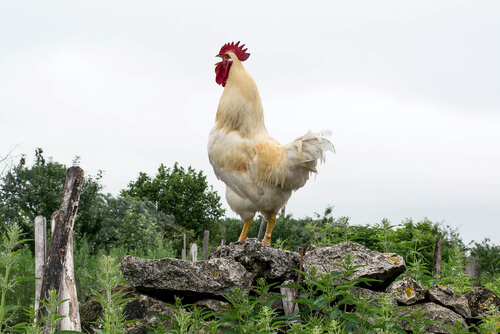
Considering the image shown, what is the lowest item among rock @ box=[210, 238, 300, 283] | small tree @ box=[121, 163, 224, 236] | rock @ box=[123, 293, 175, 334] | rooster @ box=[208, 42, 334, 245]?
rock @ box=[123, 293, 175, 334]

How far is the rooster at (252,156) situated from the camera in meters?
6.49

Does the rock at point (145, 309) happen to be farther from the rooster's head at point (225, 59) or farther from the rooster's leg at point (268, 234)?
the rooster's head at point (225, 59)

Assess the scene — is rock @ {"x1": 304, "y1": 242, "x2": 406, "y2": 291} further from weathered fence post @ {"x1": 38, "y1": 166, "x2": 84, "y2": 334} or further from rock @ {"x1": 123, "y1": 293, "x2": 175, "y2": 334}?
weathered fence post @ {"x1": 38, "y1": 166, "x2": 84, "y2": 334}

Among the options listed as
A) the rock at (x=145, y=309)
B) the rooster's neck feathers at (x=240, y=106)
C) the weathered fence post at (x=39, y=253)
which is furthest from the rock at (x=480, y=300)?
the weathered fence post at (x=39, y=253)

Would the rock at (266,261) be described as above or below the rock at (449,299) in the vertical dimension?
above

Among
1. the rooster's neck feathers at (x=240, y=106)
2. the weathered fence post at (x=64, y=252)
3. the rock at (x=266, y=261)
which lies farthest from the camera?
the rooster's neck feathers at (x=240, y=106)

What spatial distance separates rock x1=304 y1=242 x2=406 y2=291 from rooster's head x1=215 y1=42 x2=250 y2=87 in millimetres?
2900

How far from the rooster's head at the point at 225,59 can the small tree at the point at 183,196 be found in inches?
634

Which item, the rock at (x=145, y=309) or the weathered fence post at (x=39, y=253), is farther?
the weathered fence post at (x=39, y=253)

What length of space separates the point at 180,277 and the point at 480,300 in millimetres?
3163

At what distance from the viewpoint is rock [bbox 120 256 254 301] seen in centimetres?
512

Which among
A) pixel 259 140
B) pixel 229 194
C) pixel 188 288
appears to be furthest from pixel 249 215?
pixel 188 288

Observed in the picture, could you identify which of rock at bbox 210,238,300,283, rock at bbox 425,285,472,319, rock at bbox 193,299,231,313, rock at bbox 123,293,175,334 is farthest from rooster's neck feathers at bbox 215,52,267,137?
rock at bbox 425,285,472,319

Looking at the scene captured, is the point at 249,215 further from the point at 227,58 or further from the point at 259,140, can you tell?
the point at 227,58
